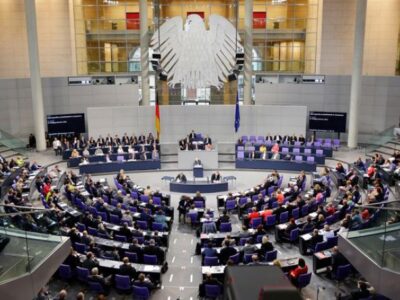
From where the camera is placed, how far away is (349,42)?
3372 cm

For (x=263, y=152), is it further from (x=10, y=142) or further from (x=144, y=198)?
(x=10, y=142)

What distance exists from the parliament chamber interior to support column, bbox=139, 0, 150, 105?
0.33 ft

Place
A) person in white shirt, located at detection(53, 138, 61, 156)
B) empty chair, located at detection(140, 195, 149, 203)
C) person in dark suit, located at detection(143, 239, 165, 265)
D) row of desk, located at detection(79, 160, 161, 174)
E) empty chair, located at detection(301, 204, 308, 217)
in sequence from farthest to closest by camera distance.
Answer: person in white shirt, located at detection(53, 138, 61, 156), row of desk, located at detection(79, 160, 161, 174), empty chair, located at detection(140, 195, 149, 203), empty chair, located at detection(301, 204, 308, 217), person in dark suit, located at detection(143, 239, 165, 265)

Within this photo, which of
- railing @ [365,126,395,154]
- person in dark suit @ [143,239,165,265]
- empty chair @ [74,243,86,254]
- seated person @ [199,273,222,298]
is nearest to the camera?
seated person @ [199,273,222,298]

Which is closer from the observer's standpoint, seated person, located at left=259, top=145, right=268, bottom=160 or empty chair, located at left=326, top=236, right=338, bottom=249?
empty chair, located at left=326, top=236, right=338, bottom=249

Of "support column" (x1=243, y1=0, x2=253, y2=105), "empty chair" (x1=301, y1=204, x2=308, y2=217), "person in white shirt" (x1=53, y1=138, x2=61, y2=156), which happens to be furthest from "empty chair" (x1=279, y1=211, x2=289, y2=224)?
"person in white shirt" (x1=53, y1=138, x2=61, y2=156)

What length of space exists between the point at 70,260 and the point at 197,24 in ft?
67.0

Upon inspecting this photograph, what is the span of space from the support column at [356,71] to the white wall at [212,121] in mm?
3254

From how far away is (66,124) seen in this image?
104 ft

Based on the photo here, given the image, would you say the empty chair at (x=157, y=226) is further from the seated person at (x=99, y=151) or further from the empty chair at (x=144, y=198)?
the seated person at (x=99, y=151)

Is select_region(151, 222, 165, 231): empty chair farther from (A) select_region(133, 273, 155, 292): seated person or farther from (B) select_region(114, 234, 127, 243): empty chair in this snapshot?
(A) select_region(133, 273, 155, 292): seated person

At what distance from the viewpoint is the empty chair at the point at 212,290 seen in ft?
38.0

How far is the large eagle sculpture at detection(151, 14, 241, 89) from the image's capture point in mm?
29203

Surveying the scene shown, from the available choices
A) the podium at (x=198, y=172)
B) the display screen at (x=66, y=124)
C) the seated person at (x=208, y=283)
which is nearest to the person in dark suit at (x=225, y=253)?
the seated person at (x=208, y=283)
